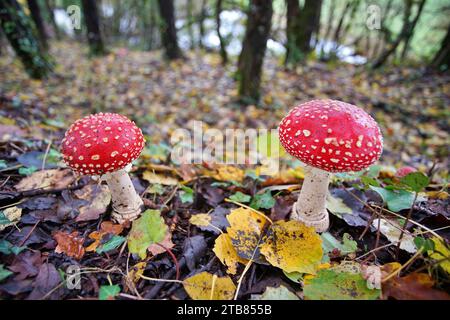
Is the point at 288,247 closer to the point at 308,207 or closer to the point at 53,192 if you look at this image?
the point at 308,207

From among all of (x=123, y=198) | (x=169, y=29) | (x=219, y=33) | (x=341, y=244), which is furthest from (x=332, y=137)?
(x=169, y=29)

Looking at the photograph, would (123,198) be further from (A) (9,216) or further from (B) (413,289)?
(B) (413,289)

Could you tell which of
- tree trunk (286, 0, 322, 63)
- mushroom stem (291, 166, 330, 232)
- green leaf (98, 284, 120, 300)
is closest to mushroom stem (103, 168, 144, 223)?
green leaf (98, 284, 120, 300)

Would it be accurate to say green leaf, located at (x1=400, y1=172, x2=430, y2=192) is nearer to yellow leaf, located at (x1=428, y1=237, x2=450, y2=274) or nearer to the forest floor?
the forest floor

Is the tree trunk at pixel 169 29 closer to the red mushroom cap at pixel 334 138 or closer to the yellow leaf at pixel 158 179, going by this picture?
the yellow leaf at pixel 158 179

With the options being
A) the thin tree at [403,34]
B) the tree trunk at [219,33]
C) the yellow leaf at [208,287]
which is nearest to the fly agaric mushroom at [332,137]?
the yellow leaf at [208,287]

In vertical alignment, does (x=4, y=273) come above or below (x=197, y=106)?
above
